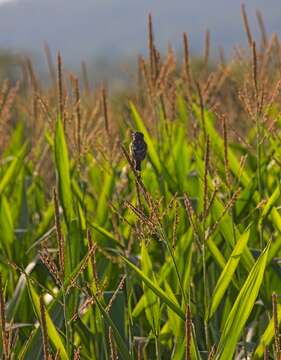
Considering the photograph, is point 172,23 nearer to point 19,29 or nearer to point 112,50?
point 112,50

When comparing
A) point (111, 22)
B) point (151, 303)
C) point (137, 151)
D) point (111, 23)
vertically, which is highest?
point (137, 151)

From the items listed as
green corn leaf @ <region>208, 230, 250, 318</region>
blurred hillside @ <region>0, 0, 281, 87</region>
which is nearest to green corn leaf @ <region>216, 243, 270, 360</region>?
green corn leaf @ <region>208, 230, 250, 318</region>

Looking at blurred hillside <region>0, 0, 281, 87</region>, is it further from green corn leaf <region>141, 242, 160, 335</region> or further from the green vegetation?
green corn leaf <region>141, 242, 160, 335</region>

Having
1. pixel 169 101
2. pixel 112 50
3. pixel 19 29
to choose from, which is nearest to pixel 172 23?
pixel 112 50

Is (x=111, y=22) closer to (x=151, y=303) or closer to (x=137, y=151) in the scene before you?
(x=151, y=303)

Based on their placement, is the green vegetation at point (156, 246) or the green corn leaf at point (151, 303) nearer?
the green vegetation at point (156, 246)

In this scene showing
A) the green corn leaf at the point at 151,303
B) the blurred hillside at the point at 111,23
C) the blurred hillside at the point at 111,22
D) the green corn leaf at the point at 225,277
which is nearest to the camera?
the green corn leaf at the point at 225,277

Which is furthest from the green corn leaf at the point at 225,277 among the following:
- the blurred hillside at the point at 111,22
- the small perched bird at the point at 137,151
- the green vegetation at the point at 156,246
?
the blurred hillside at the point at 111,22

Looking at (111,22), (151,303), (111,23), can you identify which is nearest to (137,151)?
(151,303)

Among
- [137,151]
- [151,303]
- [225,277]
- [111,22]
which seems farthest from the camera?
[111,22]

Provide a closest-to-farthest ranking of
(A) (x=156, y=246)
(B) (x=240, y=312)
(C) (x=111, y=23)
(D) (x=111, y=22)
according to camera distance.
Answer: (B) (x=240, y=312), (A) (x=156, y=246), (D) (x=111, y=22), (C) (x=111, y=23)

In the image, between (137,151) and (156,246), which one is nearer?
(137,151)

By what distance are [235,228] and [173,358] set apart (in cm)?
44

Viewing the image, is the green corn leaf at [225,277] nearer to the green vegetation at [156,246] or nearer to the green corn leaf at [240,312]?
the green vegetation at [156,246]
